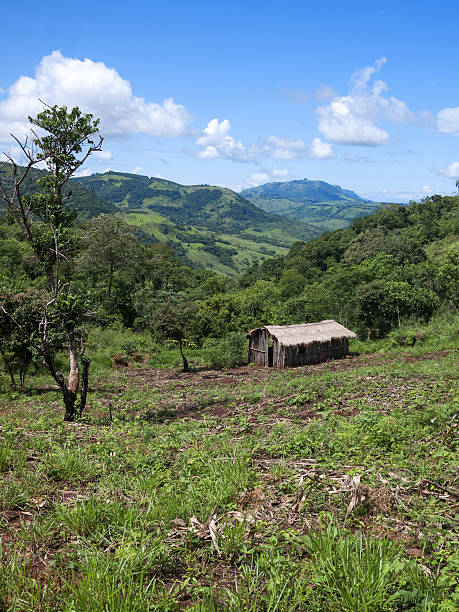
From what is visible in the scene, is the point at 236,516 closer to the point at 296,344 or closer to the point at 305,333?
the point at 296,344

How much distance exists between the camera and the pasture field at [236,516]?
3154 millimetres

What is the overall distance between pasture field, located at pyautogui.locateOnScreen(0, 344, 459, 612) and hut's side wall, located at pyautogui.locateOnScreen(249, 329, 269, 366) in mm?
16002

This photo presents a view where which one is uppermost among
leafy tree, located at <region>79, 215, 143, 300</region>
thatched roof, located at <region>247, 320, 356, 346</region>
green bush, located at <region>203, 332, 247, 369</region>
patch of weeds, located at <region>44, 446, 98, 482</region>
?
leafy tree, located at <region>79, 215, 143, 300</region>

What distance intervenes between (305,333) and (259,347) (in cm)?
316

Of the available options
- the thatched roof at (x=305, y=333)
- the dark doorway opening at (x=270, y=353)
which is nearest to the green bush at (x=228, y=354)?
the thatched roof at (x=305, y=333)

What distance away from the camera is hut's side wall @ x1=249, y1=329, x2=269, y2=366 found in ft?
82.6

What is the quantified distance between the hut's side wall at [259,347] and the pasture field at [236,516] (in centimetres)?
1600

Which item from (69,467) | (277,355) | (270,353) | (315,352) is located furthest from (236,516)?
(315,352)

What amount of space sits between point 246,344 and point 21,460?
22746mm

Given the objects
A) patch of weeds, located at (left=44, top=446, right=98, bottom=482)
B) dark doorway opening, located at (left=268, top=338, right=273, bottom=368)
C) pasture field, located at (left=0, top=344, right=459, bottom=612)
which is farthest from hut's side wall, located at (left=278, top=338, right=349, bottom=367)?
patch of weeds, located at (left=44, top=446, right=98, bottom=482)

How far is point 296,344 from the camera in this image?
24.1 metres

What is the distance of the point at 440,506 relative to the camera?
4.54 m

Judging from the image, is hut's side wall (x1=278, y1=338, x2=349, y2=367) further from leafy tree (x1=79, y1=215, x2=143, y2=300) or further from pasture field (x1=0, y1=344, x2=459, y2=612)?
leafy tree (x1=79, y1=215, x2=143, y2=300)

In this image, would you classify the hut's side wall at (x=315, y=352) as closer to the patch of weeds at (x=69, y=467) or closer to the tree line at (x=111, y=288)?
the tree line at (x=111, y=288)
